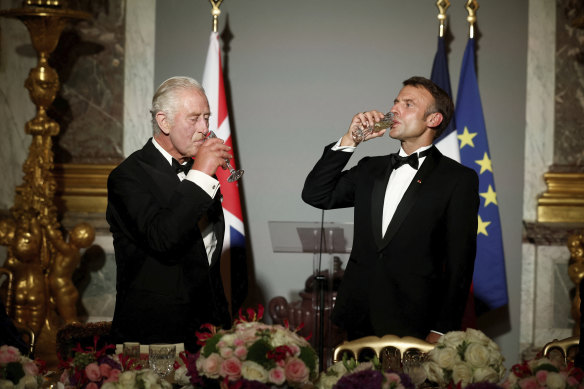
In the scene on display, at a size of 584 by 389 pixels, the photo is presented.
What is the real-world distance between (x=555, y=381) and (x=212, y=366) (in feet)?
2.98

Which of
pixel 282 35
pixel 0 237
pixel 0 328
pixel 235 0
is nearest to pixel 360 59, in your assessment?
pixel 282 35

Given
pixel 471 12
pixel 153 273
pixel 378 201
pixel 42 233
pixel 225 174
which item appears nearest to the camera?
pixel 153 273

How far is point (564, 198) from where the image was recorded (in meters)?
5.96

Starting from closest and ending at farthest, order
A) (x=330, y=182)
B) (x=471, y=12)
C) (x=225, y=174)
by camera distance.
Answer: (x=330, y=182) < (x=225, y=174) < (x=471, y=12)

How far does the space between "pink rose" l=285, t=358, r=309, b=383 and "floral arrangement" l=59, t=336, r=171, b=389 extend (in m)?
0.38

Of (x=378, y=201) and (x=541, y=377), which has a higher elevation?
(x=378, y=201)

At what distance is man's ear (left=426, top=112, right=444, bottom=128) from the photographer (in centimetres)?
367

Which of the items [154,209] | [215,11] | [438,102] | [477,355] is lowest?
[477,355]

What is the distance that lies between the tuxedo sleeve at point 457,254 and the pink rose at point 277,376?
1603mm

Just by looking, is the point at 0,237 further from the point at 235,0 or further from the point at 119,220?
the point at 119,220

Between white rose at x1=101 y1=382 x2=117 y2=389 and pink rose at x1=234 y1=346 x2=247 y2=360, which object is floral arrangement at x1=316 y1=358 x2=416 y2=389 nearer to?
pink rose at x1=234 y1=346 x2=247 y2=360

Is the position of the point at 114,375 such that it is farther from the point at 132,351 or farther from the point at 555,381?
the point at 555,381

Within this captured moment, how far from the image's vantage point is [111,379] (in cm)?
217

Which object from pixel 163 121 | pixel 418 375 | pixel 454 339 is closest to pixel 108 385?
pixel 418 375
